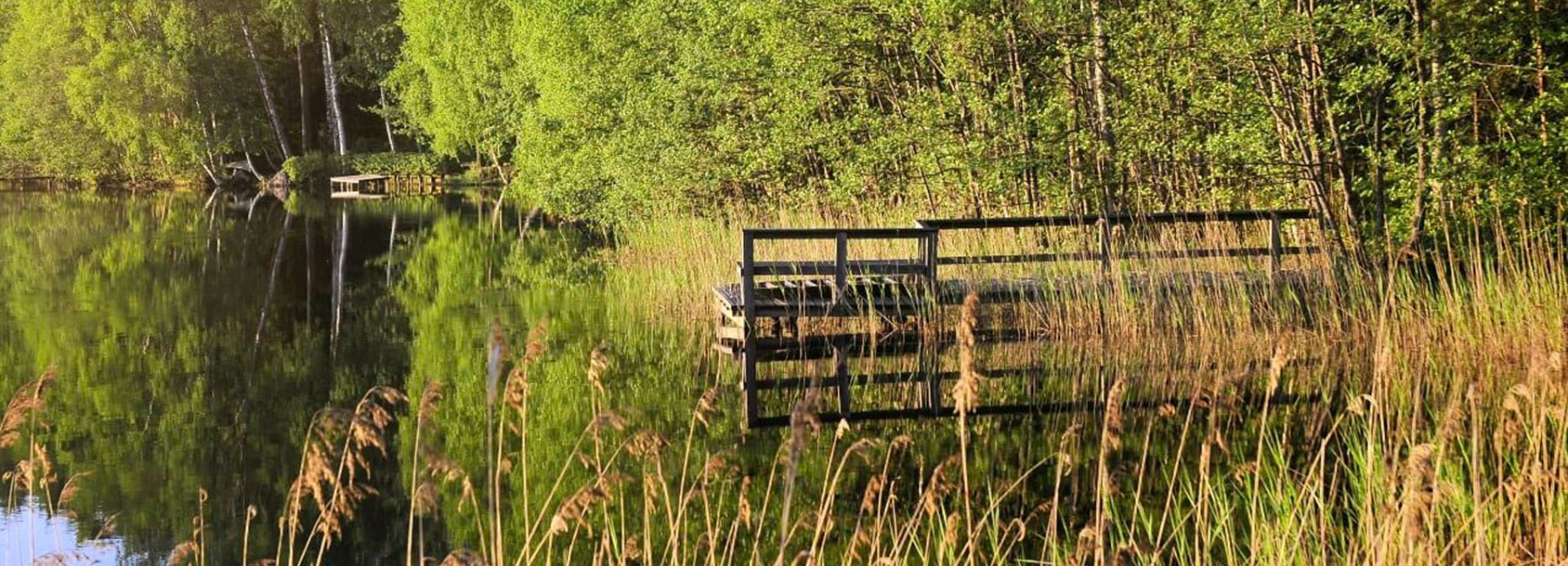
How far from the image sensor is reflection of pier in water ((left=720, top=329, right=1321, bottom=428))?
455 inches

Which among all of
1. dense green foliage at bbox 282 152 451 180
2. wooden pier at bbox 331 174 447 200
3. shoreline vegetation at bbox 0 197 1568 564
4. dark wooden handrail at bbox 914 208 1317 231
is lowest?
shoreline vegetation at bbox 0 197 1568 564

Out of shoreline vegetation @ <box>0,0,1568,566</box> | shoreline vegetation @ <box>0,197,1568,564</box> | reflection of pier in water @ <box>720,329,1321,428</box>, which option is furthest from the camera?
reflection of pier in water @ <box>720,329,1321,428</box>

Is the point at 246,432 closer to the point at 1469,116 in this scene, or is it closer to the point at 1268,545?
the point at 1268,545

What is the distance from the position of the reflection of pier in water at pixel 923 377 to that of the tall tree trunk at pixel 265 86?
48696 millimetres

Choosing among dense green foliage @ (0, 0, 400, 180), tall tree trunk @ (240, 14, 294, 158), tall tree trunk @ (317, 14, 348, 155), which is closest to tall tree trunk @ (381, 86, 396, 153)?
dense green foliage @ (0, 0, 400, 180)

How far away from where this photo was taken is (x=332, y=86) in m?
59.1

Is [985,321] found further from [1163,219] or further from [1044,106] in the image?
[1044,106]

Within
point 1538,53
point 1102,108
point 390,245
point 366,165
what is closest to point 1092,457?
point 1538,53

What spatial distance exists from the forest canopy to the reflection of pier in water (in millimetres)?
3052

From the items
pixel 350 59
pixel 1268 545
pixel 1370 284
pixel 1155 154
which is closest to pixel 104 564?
pixel 1268 545

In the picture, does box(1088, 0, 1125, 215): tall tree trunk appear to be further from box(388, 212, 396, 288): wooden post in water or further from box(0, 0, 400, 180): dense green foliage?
box(0, 0, 400, 180): dense green foliage

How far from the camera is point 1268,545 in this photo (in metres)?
5.26

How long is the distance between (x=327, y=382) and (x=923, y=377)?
573cm

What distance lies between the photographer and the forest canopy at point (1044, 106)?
13.9 meters
